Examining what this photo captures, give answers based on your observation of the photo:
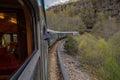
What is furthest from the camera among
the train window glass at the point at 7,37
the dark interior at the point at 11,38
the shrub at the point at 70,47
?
the shrub at the point at 70,47

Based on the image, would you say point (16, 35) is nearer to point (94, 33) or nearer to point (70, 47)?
point (70, 47)

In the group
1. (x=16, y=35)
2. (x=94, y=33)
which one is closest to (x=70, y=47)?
(x=16, y=35)

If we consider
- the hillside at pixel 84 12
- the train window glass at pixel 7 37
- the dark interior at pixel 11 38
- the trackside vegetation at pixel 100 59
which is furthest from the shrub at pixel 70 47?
the hillside at pixel 84 12

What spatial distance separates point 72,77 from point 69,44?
1151 cm

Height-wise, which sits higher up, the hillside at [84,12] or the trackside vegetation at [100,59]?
the hillside at [84,12]

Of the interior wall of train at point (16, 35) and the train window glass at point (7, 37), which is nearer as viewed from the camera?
the interior wall of train at point (16, 35)

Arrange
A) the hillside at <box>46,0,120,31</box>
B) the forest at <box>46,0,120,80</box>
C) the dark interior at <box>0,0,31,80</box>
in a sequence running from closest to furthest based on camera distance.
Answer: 1. the dark interior at <box>0,0,31,80</box>
2. the forest at <box>46,0,120,80</box>
3. the hillside at <box>46,0,120,31</box>

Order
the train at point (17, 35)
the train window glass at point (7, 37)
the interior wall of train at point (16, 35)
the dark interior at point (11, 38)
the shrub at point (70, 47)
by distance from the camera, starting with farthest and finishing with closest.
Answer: the shrub at point (70, 47)
the train window glass at point (7, 37)
the dark interior at point (11, 38)
the interior wall of train at point (16, 35)
the train at point (17, 35)

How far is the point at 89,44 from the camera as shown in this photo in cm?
2428

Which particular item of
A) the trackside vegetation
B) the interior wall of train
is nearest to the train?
the interior wall of train

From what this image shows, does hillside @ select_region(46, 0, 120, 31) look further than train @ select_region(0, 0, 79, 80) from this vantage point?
Yes

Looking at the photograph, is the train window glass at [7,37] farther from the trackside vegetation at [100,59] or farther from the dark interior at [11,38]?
the trackside vegetation at [100,59]

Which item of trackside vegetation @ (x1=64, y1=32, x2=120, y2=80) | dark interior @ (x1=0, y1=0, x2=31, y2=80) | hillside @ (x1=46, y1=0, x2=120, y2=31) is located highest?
hillside @ (x1=46, y1=0, x2=120, y2=31)

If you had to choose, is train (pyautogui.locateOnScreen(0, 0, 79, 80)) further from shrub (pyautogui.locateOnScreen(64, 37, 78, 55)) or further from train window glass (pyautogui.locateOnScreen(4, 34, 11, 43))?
shrub (pyautogui.locateOnScreen(64, 37, 78, 55))
